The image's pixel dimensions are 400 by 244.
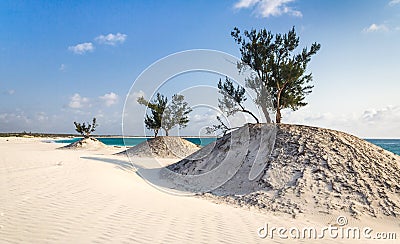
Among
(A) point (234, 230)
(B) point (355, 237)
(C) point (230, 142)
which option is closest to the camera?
(A) point (234, 230)

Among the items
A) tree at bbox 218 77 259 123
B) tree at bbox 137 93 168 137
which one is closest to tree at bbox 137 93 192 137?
tree at bbox 137 93 168 137

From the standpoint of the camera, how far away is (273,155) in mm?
13461

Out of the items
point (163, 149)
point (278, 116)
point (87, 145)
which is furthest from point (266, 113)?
point (87, 145)

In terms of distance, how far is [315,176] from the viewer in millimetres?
11516

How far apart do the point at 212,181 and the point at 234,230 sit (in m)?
7.24

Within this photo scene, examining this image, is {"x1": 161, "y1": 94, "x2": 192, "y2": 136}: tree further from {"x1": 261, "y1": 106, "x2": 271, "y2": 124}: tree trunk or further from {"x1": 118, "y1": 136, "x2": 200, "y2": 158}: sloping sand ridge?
{"x1": 261, "y1": 106, "x2": 271, "y2": 124}: tree trunk


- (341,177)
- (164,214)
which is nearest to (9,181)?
(164,214)

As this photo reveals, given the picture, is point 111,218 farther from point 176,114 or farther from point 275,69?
point 176,114

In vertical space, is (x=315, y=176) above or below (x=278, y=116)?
below

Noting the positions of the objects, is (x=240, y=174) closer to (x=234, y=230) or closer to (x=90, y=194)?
(x=234, y=230)

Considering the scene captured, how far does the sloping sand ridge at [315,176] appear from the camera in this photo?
10.1m

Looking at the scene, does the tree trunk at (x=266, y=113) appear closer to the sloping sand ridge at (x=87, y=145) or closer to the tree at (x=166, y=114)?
the tree at (x=166, y=114)

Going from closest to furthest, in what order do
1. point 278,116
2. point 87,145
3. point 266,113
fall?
point 278,116, point 266,113, point 87,145

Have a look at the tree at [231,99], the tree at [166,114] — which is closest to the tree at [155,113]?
the tree at [166,114]
